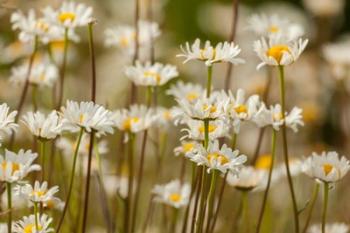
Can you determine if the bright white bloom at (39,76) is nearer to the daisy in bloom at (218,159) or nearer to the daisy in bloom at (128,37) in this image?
the daisy in bloom at (128,37)

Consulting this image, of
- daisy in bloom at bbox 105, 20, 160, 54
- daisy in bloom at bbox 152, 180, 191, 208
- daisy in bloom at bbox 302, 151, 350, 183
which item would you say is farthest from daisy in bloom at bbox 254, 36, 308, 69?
daisy in bloom at bbox 105, 20, 160, 54

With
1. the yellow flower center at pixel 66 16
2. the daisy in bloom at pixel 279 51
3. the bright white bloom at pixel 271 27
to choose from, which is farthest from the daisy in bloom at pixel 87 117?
the bright white bloom at pixel 271 27

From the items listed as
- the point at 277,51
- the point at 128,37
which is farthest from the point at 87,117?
the point at 128,37

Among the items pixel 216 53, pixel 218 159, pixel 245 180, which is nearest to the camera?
pixel 218 159

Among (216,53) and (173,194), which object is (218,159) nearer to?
(216,53)

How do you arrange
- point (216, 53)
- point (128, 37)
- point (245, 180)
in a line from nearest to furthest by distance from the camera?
point (216, 53), point (245, 180), point (128, 37)

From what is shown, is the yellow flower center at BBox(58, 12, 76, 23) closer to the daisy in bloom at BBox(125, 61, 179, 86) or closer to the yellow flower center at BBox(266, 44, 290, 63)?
the daisy in bloom at BBox(125, 61, 179, 86)

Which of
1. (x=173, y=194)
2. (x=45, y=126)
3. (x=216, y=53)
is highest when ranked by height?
(x=216, y=53)
